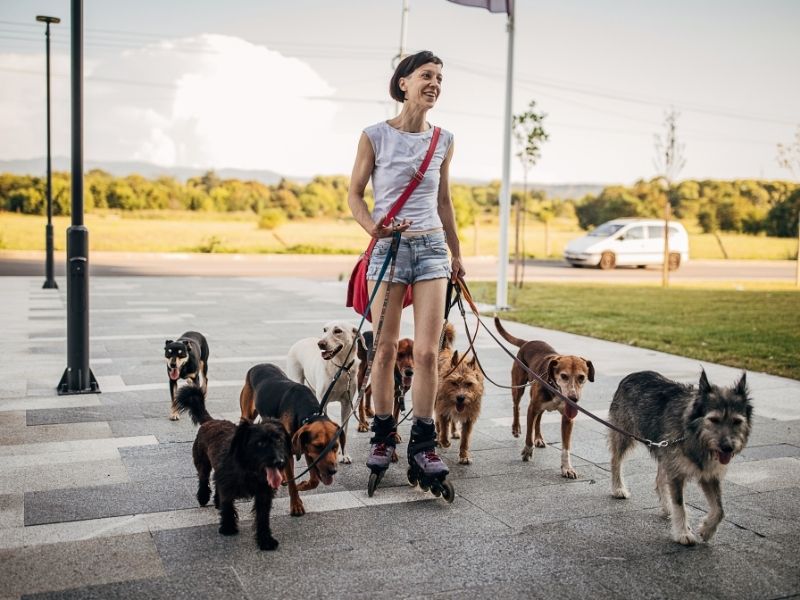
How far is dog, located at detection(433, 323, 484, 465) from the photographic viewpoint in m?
5.25

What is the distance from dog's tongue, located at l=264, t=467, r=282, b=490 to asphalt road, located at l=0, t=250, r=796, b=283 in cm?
1786

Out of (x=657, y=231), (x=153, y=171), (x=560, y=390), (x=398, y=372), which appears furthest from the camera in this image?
(x=153, y=171)

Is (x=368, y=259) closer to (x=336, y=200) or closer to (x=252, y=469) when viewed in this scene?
(x=252, y=469)

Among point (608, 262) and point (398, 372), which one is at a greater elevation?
point (608, 262)

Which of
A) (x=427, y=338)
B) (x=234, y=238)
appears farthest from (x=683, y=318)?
(x=234, y=238)

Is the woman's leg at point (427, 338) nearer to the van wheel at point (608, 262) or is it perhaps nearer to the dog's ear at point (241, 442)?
the dog's ear at point (241, 442)

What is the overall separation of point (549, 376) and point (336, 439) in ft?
5.79

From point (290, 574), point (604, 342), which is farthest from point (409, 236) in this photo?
point (604, 342)

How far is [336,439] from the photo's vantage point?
4090mm

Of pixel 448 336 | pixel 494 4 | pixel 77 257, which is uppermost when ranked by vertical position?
pixel 494 4

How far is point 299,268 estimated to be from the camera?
89.4ft

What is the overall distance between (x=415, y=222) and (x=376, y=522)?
5.37 ft

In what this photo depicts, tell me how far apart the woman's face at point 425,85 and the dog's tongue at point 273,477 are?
2130 mm

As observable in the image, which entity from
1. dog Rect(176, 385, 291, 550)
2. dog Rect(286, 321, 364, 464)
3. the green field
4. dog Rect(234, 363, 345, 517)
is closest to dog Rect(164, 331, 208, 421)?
dog Rect(234, 363, 345, 517)
